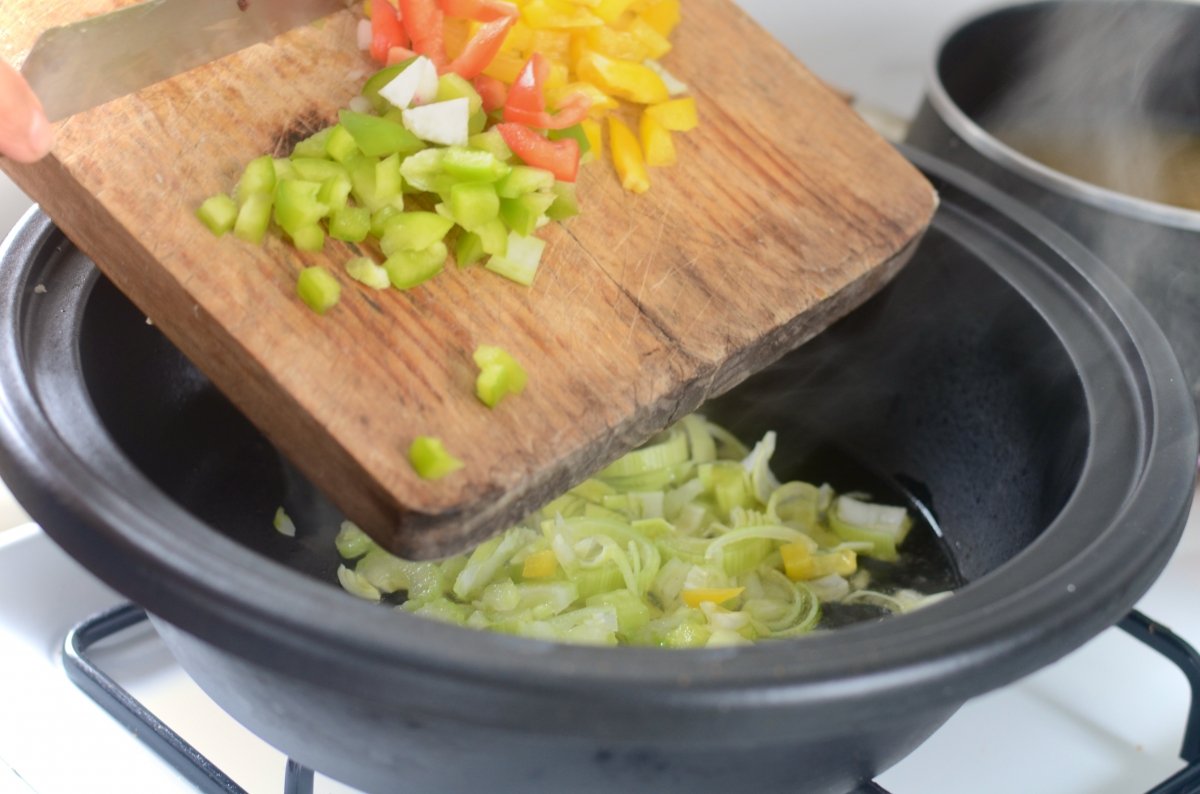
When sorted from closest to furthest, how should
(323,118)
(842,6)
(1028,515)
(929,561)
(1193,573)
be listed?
(323,118) < (1028,515) < (929,561) < (1193,573) < (842,6)

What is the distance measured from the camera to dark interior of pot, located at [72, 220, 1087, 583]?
1140 mm

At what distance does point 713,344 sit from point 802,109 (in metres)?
0.38

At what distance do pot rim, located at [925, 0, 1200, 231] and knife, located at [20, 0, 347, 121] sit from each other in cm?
89

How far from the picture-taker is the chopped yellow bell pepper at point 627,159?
3.81ft

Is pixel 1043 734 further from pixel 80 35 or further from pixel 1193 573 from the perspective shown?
pixel 80 35

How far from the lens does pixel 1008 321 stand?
4.16 ft

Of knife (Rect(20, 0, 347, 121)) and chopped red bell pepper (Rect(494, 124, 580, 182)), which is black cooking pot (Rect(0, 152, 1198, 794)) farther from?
chopped red bell pepper (Rect(494, 124, 580, 182))

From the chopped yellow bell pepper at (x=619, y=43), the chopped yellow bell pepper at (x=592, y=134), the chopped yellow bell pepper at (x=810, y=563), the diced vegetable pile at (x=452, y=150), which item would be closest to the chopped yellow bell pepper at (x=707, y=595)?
the chopped yellow bell pepper at (x=810, y=563)

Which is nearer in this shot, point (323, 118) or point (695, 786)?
point (695, 786)

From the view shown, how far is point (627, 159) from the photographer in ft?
3.83

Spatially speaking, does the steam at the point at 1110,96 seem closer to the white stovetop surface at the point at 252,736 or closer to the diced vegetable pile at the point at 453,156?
the white stovetop surface at the point at 252,736

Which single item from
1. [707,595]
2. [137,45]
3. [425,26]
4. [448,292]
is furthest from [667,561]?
[137,45]

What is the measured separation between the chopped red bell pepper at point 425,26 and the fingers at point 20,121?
359 mm

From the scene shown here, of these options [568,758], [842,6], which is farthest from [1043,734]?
[842,6]
